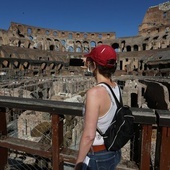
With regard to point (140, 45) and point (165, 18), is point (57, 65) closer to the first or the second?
point (140, 45)

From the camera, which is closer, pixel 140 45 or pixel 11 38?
Result: pixel 11 38

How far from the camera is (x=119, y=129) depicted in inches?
54.2

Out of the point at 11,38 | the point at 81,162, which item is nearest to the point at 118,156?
the point at 81,162

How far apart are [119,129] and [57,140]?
1.97 ft

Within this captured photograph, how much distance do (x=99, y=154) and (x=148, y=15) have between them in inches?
2283

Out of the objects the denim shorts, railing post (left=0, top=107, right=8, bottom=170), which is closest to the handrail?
railing post (left=0, top=107, right=8, bottom=170)

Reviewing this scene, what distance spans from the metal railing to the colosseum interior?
0.49 metres

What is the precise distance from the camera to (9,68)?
27.6m

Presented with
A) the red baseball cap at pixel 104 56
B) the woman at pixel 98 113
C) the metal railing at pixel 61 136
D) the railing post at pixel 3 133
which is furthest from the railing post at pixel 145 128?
the railing post at pixel 3 133

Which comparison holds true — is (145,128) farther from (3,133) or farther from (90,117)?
(3,133)

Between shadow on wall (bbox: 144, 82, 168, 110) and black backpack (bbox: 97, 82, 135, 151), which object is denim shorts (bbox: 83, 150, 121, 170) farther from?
shadow on wall (bbox: 144, 82, 168, 110)

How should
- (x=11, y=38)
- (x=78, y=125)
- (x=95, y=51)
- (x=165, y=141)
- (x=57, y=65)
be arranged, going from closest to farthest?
(x=165, y=141) < (x=95, y=51) < (x=78, y=125) < (x=57, y=65) < (x=11, y=38)

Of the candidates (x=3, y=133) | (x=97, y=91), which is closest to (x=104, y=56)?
(x=97, y=91)

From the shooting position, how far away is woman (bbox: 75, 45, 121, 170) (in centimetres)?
130
